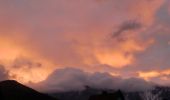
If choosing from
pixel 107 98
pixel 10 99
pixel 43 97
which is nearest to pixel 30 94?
pixel 43 97

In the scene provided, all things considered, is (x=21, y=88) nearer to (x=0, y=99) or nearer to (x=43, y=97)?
(x=43, y=97)

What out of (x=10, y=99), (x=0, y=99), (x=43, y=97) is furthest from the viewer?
(x=43, y=97)

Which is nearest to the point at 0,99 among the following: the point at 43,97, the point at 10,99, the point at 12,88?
the point at 10,99

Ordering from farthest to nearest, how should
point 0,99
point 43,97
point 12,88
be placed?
point 12,88 < point 43,97 < point 0,99

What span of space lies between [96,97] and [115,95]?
5569 mm

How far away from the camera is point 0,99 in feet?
176

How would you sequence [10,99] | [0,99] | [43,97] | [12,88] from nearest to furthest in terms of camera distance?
[0,99] → [10,99] → [43,97] → [12,88]

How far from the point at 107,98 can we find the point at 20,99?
2325 cm

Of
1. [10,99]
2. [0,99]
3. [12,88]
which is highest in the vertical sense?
[12,88]

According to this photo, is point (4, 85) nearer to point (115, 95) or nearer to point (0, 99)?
point (115, 95)

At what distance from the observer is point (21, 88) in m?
126

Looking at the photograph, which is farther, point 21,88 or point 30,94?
point 21,88

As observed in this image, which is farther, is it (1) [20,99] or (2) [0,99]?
(1) [20,99]

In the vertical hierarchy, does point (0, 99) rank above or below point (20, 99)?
below
